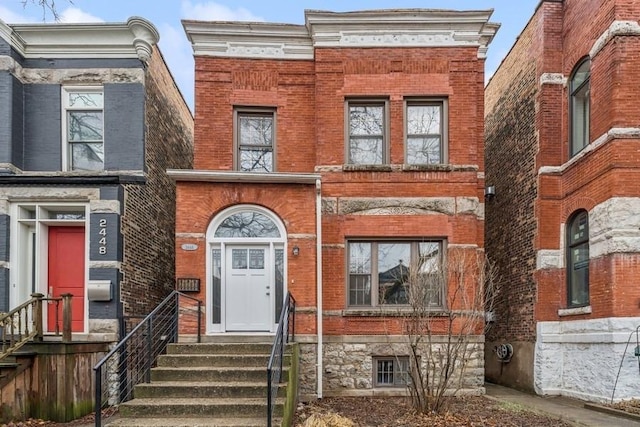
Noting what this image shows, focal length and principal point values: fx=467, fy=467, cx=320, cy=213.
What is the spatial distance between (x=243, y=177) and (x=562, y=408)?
7.19m

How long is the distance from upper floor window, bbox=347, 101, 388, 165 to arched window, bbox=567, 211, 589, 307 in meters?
4.18

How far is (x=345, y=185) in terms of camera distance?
9859mm

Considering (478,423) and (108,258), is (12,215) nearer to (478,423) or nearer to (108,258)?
(108,258)

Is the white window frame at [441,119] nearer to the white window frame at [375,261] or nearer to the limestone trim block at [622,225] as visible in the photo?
the white window frame at [375,261]

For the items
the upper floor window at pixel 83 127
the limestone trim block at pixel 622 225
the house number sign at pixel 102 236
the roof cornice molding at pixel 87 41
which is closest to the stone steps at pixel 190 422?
the house number sign at pixel 102 236

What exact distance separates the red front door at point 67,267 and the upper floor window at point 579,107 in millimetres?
10420

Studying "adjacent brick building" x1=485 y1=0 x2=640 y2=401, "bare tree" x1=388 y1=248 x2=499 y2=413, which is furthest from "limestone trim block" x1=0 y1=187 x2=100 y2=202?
"adjacent brick building" x1=485 y1=0 x2=640 y2=401

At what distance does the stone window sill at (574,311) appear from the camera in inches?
348

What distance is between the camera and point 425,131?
10.1 m

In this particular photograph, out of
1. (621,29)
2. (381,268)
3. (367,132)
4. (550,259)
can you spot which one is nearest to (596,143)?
(621,29)

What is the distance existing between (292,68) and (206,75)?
6.21ft

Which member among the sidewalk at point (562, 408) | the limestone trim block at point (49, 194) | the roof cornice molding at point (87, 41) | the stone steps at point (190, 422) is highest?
the roof cornice molding at point (87, 41)

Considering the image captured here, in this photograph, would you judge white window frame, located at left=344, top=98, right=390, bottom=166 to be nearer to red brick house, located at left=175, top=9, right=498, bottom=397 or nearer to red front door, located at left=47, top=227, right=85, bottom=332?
red brick house, located at left=175, top=9, right=498, bottom=397

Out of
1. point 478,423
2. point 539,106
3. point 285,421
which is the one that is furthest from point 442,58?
point 285,421
